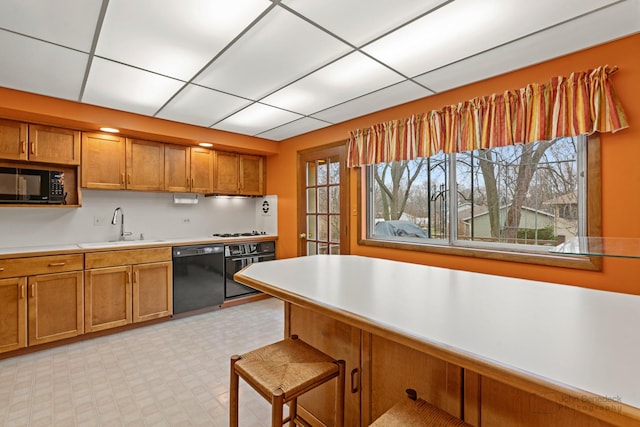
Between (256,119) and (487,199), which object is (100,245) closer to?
(256,119)

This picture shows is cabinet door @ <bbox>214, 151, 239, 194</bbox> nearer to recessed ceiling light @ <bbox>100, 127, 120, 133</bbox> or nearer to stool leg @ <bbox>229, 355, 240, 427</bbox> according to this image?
recessed ceiling light @ <bbox>100, 127, 120, 133</bbox>

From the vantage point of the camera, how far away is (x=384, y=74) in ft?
7.77

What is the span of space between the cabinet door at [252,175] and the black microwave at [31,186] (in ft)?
6.78

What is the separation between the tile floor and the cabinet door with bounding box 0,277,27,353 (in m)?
0.17

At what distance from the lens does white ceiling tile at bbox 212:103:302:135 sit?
320 centimetres

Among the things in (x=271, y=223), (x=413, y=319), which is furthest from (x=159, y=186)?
(x=413, y=319)

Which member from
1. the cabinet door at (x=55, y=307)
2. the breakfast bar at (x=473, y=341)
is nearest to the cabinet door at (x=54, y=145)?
the cabinet door at (x=55, y=307)

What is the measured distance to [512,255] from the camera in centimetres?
235

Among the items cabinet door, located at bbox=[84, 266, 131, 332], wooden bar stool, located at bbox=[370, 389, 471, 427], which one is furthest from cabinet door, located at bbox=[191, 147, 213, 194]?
wooden bar stool, located at bbox=[370, 389, 471, 427]

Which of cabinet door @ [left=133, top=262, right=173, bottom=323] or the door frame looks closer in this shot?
cabinet door @ [left=133, top=262, right=173, bottom=323]

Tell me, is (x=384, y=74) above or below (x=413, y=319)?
above

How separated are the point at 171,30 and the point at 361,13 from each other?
3.66ft

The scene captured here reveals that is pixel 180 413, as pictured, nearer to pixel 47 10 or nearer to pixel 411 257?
pixel 411 257

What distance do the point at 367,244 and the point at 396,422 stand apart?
2462 millimetres
